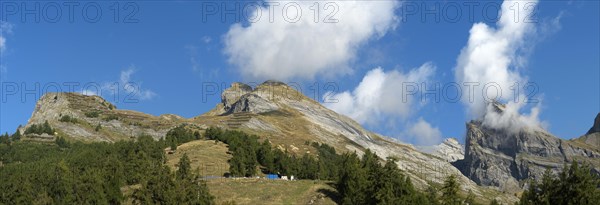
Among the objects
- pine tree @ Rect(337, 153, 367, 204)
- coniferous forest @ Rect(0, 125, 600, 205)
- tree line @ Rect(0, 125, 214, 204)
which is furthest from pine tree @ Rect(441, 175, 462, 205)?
tree line @ Rect(0, 125, 214, 204)

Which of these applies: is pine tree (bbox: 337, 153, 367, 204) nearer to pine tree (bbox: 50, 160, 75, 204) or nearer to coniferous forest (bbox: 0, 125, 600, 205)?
coniferous forest (bbox: 0, 125, 600, 205)

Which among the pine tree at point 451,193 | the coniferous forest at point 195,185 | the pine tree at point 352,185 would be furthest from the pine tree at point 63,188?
the pine tree at point 451,193

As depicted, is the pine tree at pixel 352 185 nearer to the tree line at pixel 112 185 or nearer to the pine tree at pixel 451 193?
the pine tree at pixel 451 193

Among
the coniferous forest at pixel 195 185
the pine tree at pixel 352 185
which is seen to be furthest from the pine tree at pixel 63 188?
the pine tree at pixel 352 185

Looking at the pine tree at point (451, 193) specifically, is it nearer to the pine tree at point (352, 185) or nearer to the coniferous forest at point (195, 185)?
the coniferous forest at point (195, 185)

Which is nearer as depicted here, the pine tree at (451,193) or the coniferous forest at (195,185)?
the coniferous forest at (195,185)

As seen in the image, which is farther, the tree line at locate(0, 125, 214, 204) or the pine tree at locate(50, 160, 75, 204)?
the pine tree at locate(50, 160, 75, 204)

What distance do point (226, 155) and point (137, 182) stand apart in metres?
57.7

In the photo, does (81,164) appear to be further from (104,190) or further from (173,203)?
(173,203)

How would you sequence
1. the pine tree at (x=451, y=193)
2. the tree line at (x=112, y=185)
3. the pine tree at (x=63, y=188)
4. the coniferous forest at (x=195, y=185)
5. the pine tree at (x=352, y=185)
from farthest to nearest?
the pine tree at (x=63, y=188) → the pine tree at (x=352, y=185) → the tree line at (x=112, y=185) → the pine tree at (x=451, y=193) → the coniferous forest at (x=195, y=185)

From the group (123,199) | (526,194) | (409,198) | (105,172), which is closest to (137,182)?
(105,172)

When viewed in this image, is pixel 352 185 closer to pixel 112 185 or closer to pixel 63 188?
pixel 112 185

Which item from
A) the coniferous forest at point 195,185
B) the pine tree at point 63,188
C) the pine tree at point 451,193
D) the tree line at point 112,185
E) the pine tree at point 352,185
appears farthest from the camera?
the pine tree at point 63,188

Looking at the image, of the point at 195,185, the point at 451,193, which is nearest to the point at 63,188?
the point at 195,185
